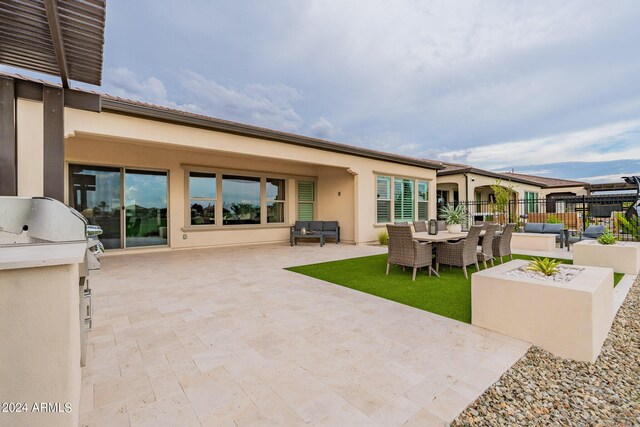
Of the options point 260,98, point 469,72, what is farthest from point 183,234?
point 260,98

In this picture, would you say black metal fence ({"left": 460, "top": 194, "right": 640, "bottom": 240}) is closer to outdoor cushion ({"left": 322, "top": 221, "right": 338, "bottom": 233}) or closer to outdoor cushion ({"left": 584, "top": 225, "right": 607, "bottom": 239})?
outdoor cushion ({"left": 584, "top": 225, "right": 607, "bottom": 239})

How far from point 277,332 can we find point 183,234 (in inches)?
271

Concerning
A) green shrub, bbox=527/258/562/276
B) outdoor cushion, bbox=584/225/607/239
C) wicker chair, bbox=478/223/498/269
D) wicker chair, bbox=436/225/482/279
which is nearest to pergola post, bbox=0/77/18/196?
green shrub, bbox=527/258/562/276

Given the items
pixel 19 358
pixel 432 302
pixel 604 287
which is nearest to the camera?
pixel 19 358

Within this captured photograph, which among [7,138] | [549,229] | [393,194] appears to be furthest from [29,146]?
[549,229]

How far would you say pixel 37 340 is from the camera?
1.19 metres

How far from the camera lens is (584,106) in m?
11.4

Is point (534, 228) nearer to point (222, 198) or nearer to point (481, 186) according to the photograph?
point (481, 186)

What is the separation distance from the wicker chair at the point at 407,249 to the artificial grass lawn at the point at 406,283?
1.01 feet

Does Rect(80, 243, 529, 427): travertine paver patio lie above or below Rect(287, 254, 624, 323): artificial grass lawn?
below

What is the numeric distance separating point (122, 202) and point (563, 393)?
30.8 ft

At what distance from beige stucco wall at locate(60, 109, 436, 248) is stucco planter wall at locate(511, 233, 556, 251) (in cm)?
409

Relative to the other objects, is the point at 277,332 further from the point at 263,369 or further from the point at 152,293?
the point at 152,293

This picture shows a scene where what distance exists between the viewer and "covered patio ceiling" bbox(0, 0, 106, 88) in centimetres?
246
